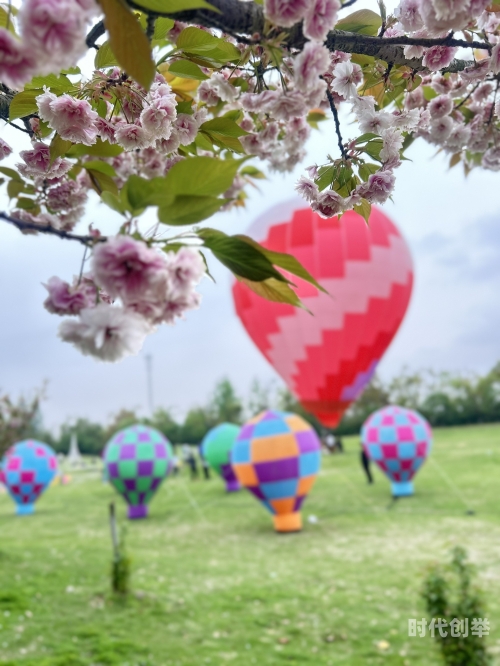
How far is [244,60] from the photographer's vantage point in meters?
1.14

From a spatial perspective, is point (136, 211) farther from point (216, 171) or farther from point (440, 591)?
point (440, 591)

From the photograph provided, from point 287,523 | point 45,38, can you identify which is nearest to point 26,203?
point 45,38

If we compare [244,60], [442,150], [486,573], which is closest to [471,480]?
[486,573]

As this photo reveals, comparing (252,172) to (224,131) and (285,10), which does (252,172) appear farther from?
(285,10)

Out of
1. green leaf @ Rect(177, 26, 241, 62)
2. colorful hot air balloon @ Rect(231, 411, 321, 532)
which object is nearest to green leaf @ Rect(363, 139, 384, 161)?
green leaf @ Rect(177, 26, 241, 62)

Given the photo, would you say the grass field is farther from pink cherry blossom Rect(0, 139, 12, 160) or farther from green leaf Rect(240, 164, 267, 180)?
pink cherry blossom Rect(0, 139, 12, 160)

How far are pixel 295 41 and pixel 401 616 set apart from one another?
5.04 metres

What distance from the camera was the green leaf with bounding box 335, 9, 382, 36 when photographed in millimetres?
1173

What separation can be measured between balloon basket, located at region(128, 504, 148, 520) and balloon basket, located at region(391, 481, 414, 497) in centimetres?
500

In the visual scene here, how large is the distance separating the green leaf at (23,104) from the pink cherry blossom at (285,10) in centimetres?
64

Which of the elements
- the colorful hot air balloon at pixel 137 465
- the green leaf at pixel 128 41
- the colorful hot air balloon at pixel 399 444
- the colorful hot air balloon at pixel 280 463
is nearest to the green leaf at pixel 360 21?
the green leaf at pixel 128 41

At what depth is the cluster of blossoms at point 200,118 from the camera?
713mm

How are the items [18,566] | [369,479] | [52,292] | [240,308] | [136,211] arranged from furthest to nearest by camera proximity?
[369,479] < [240,308] < [18,566] < [52,292] < [136,211]

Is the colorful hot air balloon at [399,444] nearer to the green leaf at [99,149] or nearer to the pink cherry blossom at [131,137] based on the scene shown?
the pink cherry blossom at [131,137]
